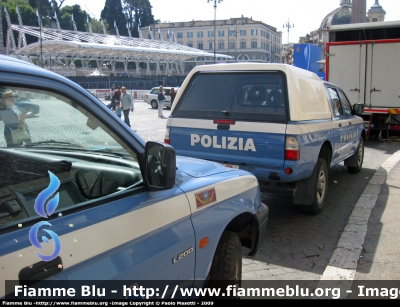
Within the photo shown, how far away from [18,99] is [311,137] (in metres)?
4.26

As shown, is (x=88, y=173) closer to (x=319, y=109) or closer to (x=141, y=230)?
(x=141, y=230)

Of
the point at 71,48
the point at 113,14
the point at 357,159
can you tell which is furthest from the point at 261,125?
the point at 113,14

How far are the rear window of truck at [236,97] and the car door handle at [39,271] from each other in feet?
12.9

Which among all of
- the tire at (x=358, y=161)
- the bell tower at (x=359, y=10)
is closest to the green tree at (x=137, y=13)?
the bell tower at (x=359, y=10)

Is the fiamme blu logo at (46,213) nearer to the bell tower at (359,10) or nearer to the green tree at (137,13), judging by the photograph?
the bell tower at (359,10)

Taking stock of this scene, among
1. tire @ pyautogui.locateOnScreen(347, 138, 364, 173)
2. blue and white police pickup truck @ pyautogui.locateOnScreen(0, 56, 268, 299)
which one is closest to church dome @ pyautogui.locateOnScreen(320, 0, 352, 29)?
tire @ pyautogui.locateOnScreen(347, 138, 364, 173)

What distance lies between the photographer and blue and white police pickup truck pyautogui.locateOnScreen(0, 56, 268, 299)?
162cm

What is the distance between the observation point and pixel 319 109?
19.9ft

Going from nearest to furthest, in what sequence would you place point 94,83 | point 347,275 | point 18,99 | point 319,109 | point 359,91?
point 18,99 < point 347,275 < point 319,109 < point 359,91 < point 94,83

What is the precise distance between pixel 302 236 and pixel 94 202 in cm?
378

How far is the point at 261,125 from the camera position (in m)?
5.18

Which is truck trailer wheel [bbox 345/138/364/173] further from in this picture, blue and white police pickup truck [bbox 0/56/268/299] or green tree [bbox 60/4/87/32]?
green tree [bbox 60/4/87/32]

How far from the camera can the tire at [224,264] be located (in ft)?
9.17

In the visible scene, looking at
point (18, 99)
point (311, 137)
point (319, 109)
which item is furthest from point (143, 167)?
point (319, 109)
